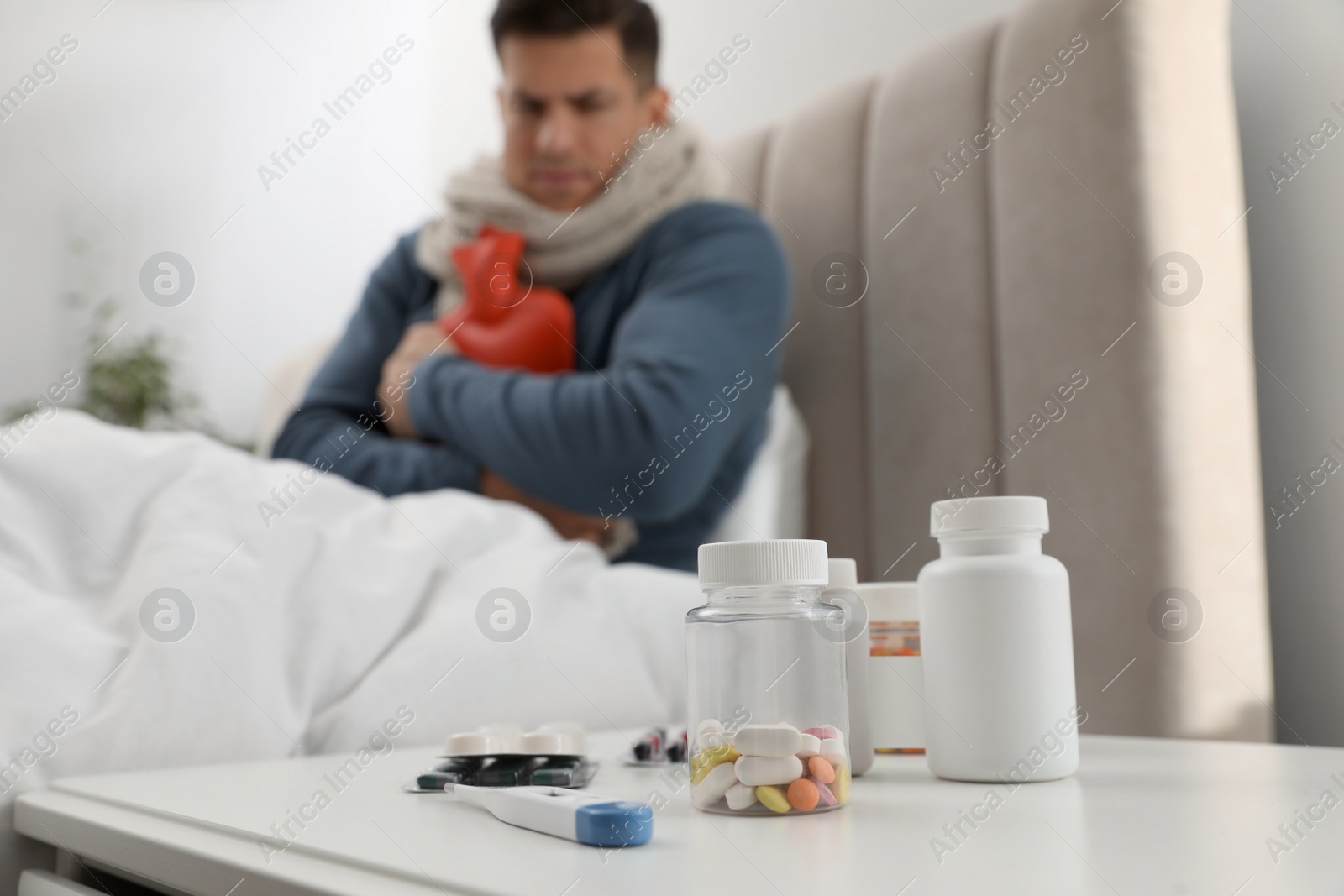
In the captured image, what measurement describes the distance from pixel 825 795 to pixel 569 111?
1195 mm

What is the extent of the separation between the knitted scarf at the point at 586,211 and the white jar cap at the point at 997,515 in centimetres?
97

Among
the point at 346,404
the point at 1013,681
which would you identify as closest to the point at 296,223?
the point at 346,404

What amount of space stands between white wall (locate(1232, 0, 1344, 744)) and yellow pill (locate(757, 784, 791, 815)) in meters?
0.84

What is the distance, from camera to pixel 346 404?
145 cm

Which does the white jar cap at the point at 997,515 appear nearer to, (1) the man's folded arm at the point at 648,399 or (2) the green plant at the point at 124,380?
(1) the man's folded arm at the point at 648,399

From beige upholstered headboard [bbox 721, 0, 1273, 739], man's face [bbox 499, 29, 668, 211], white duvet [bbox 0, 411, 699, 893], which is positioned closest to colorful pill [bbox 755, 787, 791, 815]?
white duvet [bbox 0, 411, 699, 893]

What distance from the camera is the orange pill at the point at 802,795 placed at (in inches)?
16.0

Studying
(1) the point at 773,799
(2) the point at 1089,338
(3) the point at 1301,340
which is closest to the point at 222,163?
(2) the point at 1089,338

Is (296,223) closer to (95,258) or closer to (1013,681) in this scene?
(95,258)

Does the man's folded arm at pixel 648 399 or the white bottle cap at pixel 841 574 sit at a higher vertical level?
the man's folded arm at pixel 648 399

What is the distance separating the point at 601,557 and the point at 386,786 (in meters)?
0.46

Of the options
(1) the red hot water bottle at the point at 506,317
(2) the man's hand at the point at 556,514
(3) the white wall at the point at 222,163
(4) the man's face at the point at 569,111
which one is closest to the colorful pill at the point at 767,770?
(2) the man's hand at the point at 556,514

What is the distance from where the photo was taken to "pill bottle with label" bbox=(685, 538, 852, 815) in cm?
41

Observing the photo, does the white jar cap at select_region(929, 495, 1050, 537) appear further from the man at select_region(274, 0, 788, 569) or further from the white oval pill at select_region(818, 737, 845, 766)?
the man at select_region(274, 0, 788, 569)
